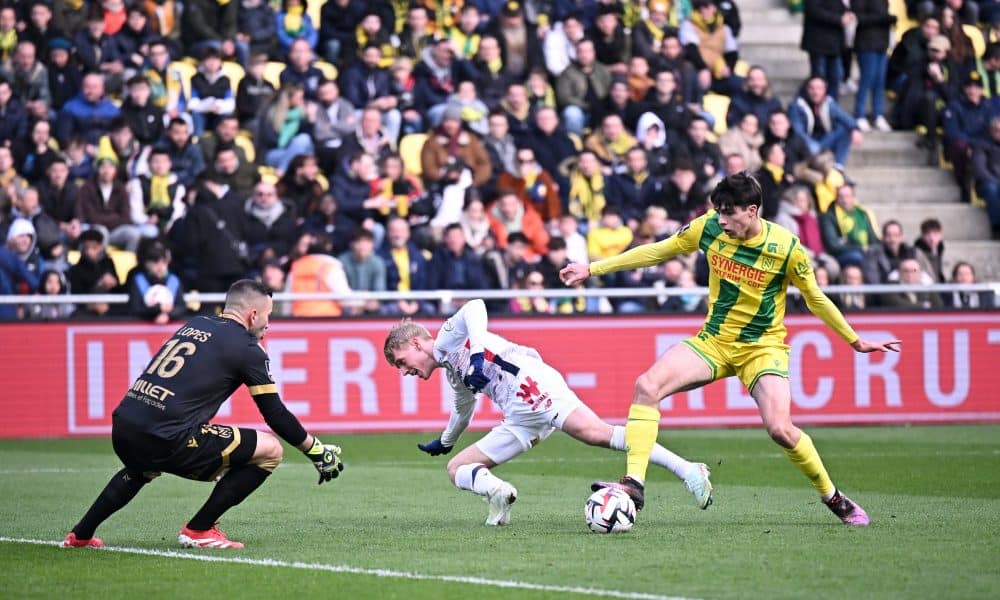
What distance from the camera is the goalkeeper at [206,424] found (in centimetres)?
917

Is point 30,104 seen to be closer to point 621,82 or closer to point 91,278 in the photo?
point 91,278

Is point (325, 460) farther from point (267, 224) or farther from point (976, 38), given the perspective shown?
point (976, 38)

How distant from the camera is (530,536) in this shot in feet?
32.3

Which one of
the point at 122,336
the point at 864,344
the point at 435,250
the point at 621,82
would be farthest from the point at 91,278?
the point at 864,344

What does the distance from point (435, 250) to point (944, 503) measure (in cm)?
955

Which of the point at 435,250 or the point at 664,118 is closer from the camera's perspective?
the point at 435,250

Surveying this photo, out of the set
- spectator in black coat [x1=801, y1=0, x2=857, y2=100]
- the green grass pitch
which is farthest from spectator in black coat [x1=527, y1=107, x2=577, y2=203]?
the green grass pitch

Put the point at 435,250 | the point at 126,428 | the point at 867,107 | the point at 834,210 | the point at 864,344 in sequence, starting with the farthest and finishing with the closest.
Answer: the point at 867,107 < the point at 834,210 < the point at 435,250 < the point at 864,344 < the point at 126,428

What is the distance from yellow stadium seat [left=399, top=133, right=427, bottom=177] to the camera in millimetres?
21344

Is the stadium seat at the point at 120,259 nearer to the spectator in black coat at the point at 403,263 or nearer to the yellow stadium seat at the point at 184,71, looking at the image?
the yellow stadium seat at the point at 184,71

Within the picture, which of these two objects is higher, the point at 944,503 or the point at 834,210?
the point at 834,210

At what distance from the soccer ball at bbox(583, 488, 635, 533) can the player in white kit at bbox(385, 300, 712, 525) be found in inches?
23.2

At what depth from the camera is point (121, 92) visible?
21219 mm

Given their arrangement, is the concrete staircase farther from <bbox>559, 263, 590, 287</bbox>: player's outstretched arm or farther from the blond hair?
the blond hair
